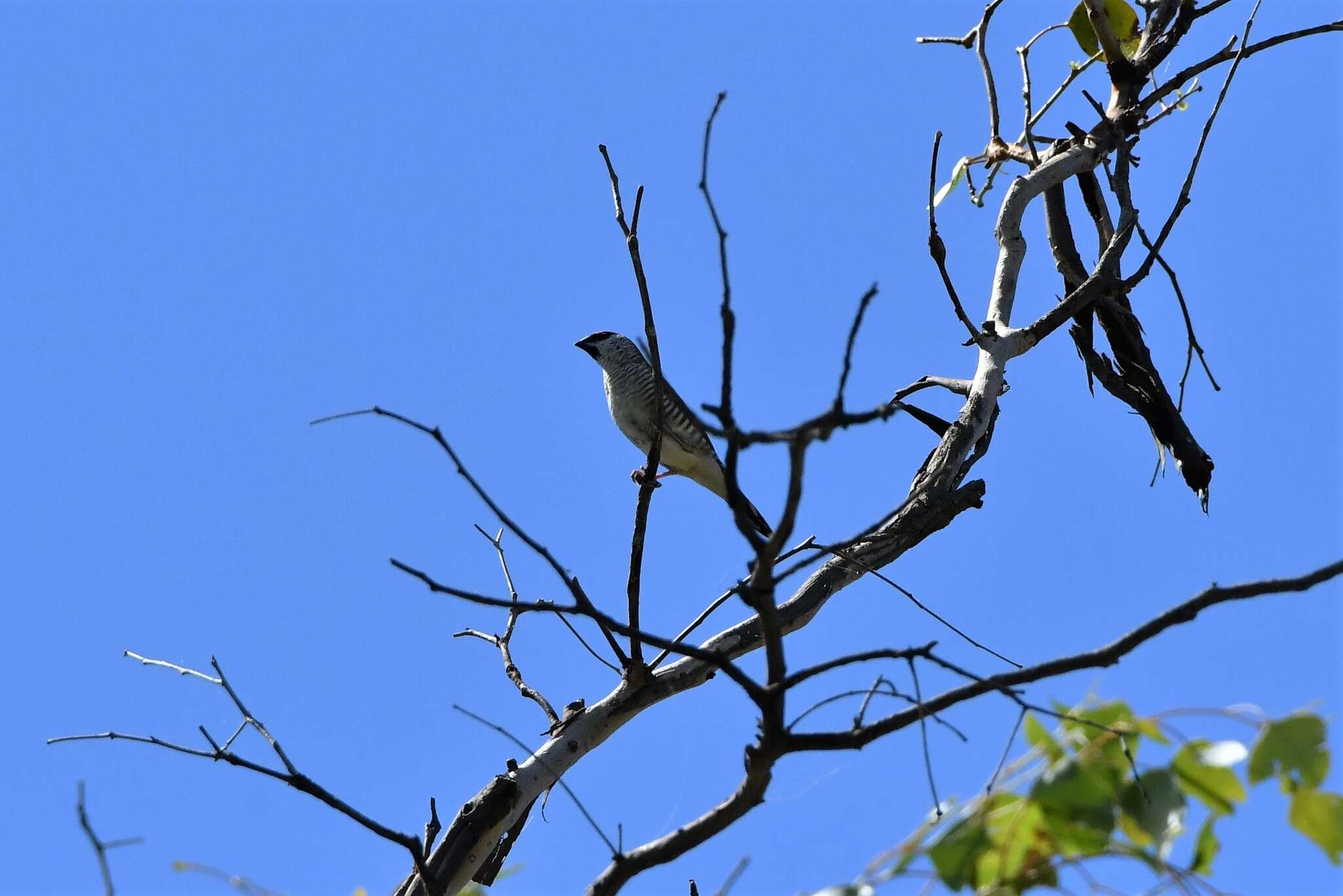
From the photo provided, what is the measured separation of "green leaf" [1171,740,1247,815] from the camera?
1598 mm

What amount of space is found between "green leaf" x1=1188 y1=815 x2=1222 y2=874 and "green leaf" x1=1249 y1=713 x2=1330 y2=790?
0.29 feet

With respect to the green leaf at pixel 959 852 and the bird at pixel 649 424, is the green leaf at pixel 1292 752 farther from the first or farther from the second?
the bird at pixel 649 424

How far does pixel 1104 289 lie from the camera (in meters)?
4.67

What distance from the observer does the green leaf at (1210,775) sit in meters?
1.60

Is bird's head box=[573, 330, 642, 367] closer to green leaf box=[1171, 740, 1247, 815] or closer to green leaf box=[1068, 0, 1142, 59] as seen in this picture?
green leaf box=[1068, 0, 1142, 59]

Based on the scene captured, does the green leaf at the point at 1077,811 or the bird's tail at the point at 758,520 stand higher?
the bird's tail at the point at 758,520

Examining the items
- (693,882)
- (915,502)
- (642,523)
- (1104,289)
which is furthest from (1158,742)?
(1104,289)

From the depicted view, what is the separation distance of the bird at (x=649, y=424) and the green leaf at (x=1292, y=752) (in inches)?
164

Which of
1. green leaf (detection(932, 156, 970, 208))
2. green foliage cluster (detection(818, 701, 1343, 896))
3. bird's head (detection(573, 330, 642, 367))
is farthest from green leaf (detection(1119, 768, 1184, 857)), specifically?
bird's head (detection(573, 330, 642, 367))

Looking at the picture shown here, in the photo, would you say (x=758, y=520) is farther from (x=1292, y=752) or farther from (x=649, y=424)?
(x=1292, y=752)

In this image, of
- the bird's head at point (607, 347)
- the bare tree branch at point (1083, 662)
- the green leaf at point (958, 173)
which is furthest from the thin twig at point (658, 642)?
the bird's head at point (607, 347)

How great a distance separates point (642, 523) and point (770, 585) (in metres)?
1.51

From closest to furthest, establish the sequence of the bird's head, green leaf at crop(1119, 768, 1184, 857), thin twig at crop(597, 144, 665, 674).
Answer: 1. green leaf at crop(1119, 768, 1184, 857)
2. thin twig at crop(597, 144, 665, 674)
3. the bird's head

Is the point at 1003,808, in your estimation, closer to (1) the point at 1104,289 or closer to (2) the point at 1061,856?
(2) the point at 1061,856
